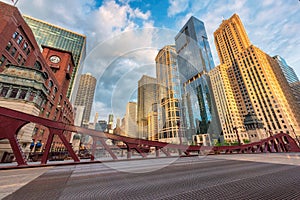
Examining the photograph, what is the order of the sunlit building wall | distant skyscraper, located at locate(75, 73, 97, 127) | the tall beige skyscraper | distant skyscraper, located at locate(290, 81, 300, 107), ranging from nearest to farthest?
distant skyscraper, located at locate(75, 73, 97, 127)
the tall beige skyscraper
the sunlit building wall
distant skyscraper, located at locate(290, 81, 300, 107)

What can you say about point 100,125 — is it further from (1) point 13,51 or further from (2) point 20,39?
(2) point 20,39

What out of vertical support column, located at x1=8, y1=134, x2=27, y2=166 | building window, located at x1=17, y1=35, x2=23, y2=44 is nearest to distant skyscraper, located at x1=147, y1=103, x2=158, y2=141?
vertical support column, located at x1=8, y1=134, x2=27, y2=166

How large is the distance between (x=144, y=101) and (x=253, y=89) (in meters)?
90.2

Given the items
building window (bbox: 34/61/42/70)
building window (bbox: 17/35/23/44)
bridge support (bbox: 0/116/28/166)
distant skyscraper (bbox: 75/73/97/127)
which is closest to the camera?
bridge support (bbox: 0/116/28/166)

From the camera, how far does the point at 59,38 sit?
8012 centimetres

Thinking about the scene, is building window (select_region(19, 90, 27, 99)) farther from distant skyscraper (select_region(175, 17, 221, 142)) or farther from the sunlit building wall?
the sunlit building wall

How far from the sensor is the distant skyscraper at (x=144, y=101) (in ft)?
21.0

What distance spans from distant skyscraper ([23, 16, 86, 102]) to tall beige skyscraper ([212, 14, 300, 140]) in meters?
95.5

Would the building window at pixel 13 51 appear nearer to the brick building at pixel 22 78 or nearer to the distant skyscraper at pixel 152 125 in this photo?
the brick building at pixel 22 78

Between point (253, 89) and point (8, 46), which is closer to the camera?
point (8, 46)

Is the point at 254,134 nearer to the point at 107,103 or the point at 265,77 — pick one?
the point at 107,103

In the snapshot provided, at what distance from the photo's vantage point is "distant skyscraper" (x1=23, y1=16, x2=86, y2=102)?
74625 mm

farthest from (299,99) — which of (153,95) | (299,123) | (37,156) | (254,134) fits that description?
(37,156)

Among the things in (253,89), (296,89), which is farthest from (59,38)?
(296,89)
